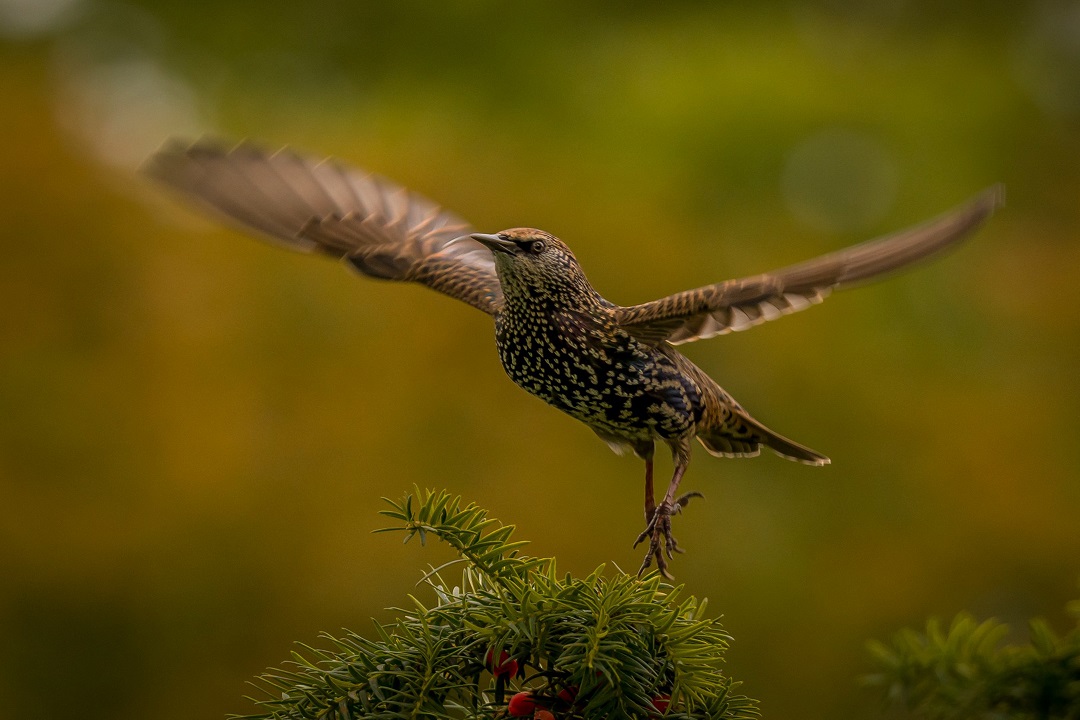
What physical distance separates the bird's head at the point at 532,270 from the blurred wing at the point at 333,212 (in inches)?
12.5

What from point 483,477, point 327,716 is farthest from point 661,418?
point 483,477

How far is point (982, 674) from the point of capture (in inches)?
74.4

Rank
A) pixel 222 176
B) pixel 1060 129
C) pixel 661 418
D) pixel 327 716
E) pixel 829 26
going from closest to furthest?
1. pixel 327 716
2. pixel 661 418
3. pixel 222 176
4. pixel 1060 129
5. pixel 829 26

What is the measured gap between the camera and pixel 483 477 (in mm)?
6844

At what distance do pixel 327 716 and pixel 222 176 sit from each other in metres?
2.30

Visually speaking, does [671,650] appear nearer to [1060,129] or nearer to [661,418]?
[661,418]

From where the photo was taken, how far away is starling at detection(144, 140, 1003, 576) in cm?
303

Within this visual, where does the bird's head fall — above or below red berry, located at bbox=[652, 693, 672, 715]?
above

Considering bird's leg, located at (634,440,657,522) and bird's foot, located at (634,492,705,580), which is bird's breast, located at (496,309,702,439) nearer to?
bird's leg, located at (634,440,657,522)

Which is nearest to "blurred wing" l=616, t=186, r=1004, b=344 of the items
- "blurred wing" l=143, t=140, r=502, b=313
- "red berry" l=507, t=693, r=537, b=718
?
"blurred wing" l=143, t=140, r=502, b=313

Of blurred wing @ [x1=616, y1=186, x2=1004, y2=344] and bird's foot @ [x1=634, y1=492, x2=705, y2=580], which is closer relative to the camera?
blurred wing @ [x1=616, y1=186, x2=1004, y2=344]

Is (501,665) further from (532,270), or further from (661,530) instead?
(532,270)

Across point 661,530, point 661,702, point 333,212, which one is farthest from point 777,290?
point 333,212

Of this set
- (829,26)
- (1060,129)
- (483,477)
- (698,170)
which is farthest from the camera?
(829,26)
